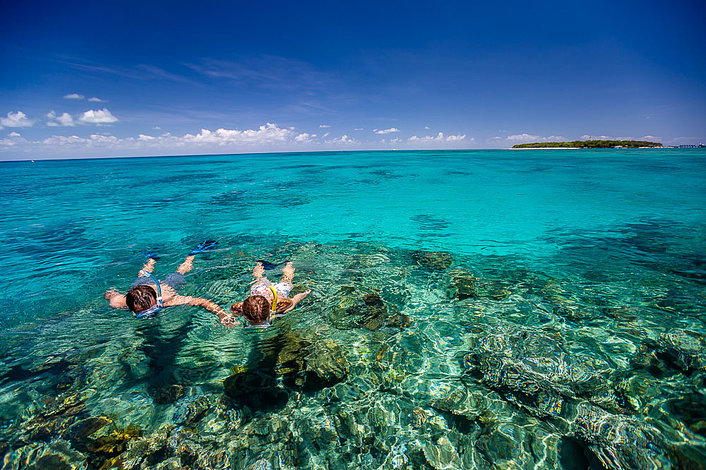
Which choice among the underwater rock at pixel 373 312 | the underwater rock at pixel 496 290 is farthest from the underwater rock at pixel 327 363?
the underwater rock at pixel 496 290

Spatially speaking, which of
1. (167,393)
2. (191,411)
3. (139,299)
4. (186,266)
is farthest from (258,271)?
(191,411)

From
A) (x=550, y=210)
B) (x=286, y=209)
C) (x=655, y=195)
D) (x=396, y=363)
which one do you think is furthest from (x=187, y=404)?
(x=655, y=195)

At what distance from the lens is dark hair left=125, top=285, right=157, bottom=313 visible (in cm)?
646

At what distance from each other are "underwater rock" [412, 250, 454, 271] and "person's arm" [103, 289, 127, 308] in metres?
8.96

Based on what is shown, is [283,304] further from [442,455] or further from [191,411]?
[442,455]

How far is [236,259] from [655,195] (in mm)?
31367

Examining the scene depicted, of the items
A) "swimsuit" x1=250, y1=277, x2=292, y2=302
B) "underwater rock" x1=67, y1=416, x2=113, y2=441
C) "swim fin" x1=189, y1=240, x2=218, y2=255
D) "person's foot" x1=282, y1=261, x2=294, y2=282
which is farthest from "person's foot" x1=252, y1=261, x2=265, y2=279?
"underwater rock" x1=67, y1=416, x2=113, y2=441

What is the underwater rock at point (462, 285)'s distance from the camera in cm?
768

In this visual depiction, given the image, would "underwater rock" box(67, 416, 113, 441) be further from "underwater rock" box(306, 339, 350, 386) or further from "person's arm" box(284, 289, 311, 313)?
"person's arm" box(284, 289, 311, 313)

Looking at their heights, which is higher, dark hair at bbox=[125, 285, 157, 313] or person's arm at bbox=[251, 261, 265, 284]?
dark hair at bbox=[125, 285, 157, 313]

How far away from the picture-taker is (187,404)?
4516mm

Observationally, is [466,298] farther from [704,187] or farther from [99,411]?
[704,187]

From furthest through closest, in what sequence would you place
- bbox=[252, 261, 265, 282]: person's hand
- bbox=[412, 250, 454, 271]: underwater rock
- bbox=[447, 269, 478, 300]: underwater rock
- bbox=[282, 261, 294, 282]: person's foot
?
1. bbox=[412, 250, 454, 271]: underwater rock
2. bbox=[252, 261, 265, 282]: person's hand
3. bbox=[282, 261, 294, 282]: person's foot
4. bbox=[447, 269, 478, 300]: underwater rock

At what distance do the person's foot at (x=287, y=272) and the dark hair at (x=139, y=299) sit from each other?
3350 mm
